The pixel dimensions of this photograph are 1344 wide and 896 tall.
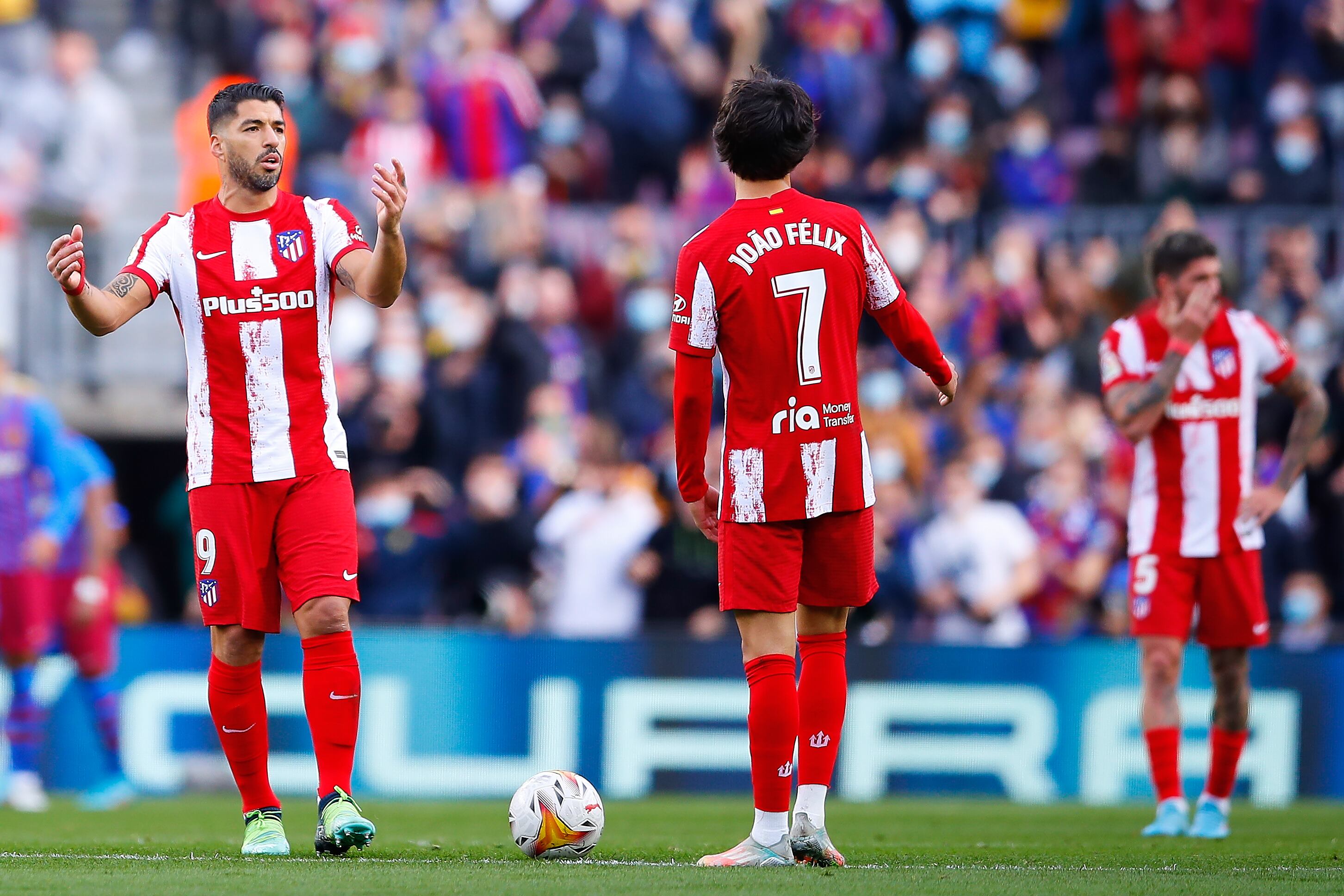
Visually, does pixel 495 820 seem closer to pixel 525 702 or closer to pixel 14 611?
pixel 525 702

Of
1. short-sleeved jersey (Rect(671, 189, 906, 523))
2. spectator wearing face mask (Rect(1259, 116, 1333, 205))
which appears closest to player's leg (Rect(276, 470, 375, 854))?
short-sleeved jersey (Rect(671, 189, 906, 523))

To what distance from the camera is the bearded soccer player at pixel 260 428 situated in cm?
594

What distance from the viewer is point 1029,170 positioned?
15.8 metres

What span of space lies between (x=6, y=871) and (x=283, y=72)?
10776mm

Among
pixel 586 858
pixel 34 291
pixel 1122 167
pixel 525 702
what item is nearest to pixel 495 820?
pixel 525 702

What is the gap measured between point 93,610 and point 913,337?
6.17 metres

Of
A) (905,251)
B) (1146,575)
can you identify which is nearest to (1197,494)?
(1146,575)

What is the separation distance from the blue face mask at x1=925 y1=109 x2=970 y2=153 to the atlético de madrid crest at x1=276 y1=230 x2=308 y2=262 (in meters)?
10.4

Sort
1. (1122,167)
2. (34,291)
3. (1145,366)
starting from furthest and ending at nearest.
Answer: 1. (1122,167)
2. (34,291)
3. (1145,366)

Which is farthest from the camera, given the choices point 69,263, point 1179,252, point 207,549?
point 1179,252

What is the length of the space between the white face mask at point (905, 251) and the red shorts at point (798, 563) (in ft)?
28.2

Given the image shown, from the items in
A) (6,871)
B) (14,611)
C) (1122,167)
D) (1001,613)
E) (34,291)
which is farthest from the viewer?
(1122,167)

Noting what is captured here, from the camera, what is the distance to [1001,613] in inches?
469

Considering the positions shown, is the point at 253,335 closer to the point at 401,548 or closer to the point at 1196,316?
the point at 1196,316
